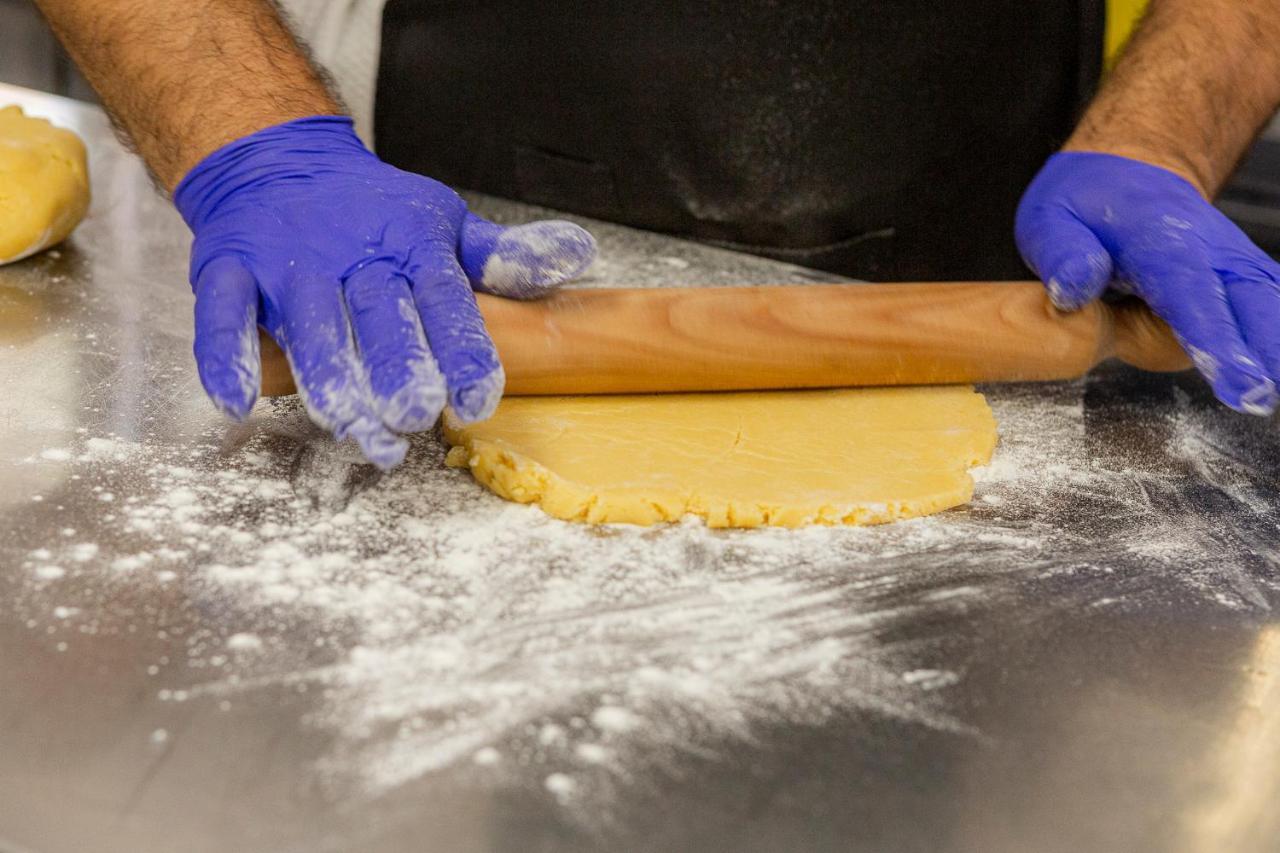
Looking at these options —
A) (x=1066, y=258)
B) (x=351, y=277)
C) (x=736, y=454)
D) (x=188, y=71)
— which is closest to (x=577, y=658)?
(x=736, y=454)

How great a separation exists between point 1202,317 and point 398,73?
1.64 m

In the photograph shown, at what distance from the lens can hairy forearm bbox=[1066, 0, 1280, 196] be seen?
2.10 m

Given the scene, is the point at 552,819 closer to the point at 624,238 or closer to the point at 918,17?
the point at 624,238

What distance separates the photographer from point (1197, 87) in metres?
2.19

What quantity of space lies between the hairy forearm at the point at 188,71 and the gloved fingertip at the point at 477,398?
2.05 ft

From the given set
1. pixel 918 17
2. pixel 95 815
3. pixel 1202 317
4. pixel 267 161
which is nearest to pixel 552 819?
pixel 95 815

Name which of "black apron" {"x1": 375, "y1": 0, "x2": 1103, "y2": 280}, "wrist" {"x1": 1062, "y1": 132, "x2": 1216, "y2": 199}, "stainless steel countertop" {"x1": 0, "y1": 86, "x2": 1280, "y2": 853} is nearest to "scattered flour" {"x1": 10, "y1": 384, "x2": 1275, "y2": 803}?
"stainless steel countertop" {"x1": 0, "y1": 86, "x2": 1280, "y2": 853}

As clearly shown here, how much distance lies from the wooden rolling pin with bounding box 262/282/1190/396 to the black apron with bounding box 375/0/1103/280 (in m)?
0.69

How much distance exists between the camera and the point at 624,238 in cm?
246

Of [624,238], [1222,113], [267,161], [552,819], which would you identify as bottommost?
[624,238]

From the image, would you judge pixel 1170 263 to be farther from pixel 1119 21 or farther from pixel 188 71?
pixel 188 71

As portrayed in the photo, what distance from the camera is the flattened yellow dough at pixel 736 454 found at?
4.83 feet

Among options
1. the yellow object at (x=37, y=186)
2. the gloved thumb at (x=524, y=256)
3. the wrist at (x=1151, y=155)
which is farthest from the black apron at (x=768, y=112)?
the gloved thumb at (x=524, y=256)

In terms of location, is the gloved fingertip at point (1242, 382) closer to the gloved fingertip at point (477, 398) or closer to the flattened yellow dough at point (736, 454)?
the flattened yellow dough at point (736, 454)
